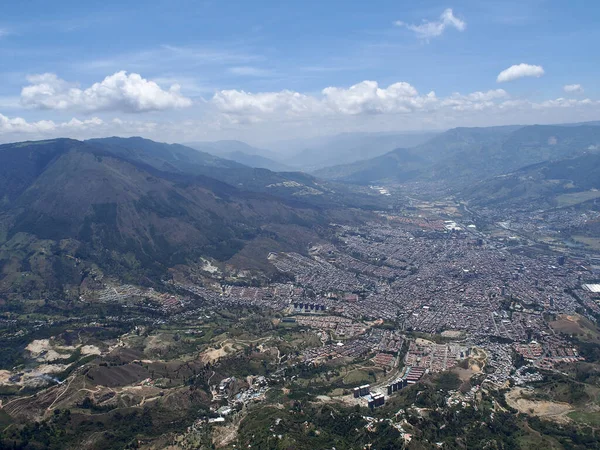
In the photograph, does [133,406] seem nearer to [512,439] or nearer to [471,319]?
[512,439]

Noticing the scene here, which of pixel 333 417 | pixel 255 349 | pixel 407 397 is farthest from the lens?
pixel 255 349

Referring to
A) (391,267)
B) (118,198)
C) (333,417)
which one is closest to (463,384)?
(333,417)

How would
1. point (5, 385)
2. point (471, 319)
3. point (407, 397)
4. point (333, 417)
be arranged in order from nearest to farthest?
point (333, 417) < point (407, 397) < point (5, 385) < point (471, 319)

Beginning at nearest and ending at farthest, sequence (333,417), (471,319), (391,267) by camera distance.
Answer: (333,417) → (471,319) → (391,267)

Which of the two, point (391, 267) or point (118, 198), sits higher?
point (118, 198)

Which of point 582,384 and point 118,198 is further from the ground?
point 118,198

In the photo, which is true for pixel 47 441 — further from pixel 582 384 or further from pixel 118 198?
pixel 118 198

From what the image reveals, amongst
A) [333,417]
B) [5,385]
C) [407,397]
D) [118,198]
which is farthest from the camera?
[118,198]

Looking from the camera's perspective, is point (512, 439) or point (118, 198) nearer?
point (512, 439)

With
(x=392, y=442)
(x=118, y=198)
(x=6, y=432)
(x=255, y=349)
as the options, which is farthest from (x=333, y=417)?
(x=118, y=198)
